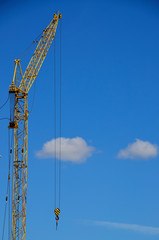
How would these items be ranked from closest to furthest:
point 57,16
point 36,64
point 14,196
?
point 14,196, point 36,64, point 57,16

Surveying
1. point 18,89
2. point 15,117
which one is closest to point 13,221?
point 15,117

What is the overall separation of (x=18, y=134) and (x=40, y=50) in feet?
77.7

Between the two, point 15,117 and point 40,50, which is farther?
point 40,50

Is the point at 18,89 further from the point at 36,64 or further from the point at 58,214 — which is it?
the point at 58,214

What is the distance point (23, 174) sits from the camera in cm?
9944

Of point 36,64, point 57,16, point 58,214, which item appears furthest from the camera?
point 57,16

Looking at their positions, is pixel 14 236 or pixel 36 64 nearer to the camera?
pixel 14 236

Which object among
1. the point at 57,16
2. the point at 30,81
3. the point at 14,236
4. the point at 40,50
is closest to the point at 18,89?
the point at 30,81

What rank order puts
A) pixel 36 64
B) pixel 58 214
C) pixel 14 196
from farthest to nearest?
pixel 36 64
pixel 14 196
pixel 58 214

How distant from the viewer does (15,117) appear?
99562mm

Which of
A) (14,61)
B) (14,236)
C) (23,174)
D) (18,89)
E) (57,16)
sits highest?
(57,16)

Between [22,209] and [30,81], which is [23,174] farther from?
[30,81]

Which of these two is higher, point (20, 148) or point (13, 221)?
point (20, 148)

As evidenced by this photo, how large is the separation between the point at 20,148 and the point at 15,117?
7.85m
